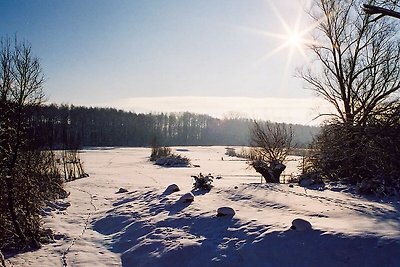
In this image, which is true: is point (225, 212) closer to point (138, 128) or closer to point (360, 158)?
point (360, 158)

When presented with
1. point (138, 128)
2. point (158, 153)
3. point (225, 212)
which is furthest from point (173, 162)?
point (138, 128)

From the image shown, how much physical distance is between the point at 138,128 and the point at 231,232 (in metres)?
88.8

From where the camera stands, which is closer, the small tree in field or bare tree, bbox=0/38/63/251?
bare tree, bbox=0/38/63/251

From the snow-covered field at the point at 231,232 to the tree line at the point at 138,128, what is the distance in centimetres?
4618

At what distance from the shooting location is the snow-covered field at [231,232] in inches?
229

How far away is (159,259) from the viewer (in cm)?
712

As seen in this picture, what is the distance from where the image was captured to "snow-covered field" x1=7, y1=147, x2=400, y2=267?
5812 millimetres

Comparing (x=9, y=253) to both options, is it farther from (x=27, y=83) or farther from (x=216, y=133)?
(x=216, y=133)

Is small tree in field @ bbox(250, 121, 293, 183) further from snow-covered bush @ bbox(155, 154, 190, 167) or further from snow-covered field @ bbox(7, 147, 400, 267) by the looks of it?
snow-covered bush @ bbox(155, 154, 190, 167)

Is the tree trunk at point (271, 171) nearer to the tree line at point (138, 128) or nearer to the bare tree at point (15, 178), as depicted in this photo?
the bare tree at point (15, 178)

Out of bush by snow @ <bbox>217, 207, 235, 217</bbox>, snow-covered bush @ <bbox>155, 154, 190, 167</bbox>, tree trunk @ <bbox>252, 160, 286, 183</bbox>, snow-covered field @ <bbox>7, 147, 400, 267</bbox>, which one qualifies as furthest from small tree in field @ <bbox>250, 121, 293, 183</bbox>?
snow-covered bush @ <bbox>155, 154, 190, 167</bbox>

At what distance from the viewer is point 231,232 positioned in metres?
7.35

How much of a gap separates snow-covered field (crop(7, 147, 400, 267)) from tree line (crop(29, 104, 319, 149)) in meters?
46.2

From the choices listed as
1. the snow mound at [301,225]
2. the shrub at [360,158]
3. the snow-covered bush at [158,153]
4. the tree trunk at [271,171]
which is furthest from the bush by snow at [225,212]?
the snow-covered bush at [158,153]
